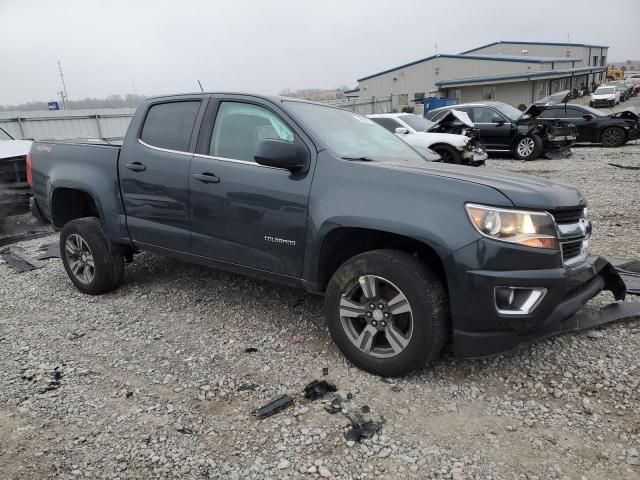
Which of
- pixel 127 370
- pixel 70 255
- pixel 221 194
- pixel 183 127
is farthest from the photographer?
pixel 70 255

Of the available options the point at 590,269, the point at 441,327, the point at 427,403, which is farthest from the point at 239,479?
the point at 590,269

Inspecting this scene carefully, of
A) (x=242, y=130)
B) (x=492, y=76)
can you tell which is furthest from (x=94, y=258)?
(x=492, y=76)

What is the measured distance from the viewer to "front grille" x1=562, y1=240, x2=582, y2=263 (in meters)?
2.87

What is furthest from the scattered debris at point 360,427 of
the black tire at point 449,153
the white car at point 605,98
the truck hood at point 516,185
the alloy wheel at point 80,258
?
the white car at point 605,98

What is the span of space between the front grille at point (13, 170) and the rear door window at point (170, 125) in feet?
15.0

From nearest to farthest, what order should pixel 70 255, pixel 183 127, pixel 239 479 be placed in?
pixel 239 479, pixel 183 127, pixel 70 255

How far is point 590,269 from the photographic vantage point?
3.04m

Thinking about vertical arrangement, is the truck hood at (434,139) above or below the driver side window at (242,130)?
below

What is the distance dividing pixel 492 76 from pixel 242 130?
4338 cm

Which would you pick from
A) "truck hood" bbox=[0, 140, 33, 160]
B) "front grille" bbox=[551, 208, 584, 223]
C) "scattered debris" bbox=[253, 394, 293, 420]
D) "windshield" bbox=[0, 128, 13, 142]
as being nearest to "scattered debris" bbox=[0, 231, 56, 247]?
"truck hood" bbox=[0, 140, 33, 160]

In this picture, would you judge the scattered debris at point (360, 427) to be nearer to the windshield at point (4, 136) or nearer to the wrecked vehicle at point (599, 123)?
the windshield at point (4, 136)

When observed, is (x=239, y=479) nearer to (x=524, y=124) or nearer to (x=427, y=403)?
(x=427, y=403)

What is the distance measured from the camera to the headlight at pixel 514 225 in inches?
107

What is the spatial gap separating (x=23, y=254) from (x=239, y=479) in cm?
546
